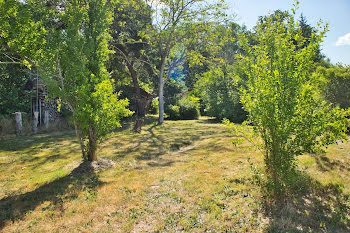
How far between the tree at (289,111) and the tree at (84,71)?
405 cm

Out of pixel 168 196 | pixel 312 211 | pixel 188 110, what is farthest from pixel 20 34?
pixel 188 110

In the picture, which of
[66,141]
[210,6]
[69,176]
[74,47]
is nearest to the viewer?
[74,47]

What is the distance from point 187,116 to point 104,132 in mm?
17284

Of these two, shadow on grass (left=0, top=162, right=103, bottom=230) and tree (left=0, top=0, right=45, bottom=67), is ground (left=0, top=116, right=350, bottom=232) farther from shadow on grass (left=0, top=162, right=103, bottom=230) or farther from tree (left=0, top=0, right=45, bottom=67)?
tree (left=0, top=0, right=45, bottom=67)

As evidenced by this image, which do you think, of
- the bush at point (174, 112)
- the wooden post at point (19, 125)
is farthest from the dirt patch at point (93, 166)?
the bush at point (174, 112)

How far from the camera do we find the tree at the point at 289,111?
4051 millimetres

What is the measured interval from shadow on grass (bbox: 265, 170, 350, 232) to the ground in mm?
16

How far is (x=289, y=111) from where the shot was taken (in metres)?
4.10

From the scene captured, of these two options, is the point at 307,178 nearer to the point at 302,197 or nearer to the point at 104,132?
the point at 302,197

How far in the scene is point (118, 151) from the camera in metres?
9.61

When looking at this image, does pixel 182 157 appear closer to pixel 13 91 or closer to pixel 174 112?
pixel 13 91

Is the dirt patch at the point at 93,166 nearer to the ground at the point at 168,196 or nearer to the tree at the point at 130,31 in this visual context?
the ground at the point at 168,196

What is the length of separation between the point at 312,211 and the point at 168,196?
9.39ft

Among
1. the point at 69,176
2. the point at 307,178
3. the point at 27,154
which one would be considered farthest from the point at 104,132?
the point at 307,178
